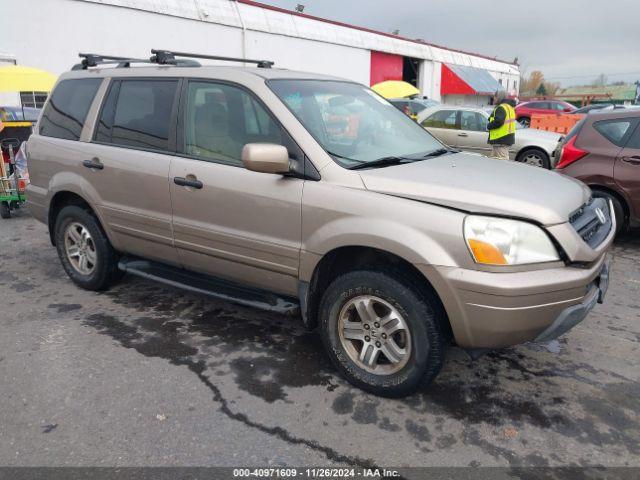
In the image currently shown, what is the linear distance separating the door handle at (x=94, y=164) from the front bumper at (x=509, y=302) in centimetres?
280

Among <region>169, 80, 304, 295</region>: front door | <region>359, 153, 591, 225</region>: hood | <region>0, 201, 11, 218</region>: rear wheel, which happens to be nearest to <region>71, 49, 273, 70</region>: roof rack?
<region>169, 80, 304, 295</region>: front door

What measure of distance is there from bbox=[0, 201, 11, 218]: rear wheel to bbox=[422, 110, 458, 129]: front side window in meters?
8.74

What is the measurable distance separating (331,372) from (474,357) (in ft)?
3.04

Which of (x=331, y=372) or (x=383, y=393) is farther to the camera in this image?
(x=331, y=372)

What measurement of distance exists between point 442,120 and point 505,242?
404 inches

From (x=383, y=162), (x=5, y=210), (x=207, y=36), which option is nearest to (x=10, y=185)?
(x=5, y=210)

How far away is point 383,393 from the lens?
2.98m

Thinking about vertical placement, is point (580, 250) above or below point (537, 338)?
above

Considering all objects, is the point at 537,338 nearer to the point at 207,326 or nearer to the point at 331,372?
the point at 331,372

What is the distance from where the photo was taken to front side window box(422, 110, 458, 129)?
12.0 metres

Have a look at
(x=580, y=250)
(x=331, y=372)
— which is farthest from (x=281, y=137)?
(x=580, y=250)

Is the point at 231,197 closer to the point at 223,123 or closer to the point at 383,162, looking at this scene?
the point at 223,123

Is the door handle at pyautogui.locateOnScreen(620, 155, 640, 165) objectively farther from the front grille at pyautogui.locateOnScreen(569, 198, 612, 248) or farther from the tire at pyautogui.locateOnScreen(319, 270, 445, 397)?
the tire at pyautogui.locateOnScreen(319, 270, 445, 397)

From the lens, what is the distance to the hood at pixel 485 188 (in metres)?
2.64
